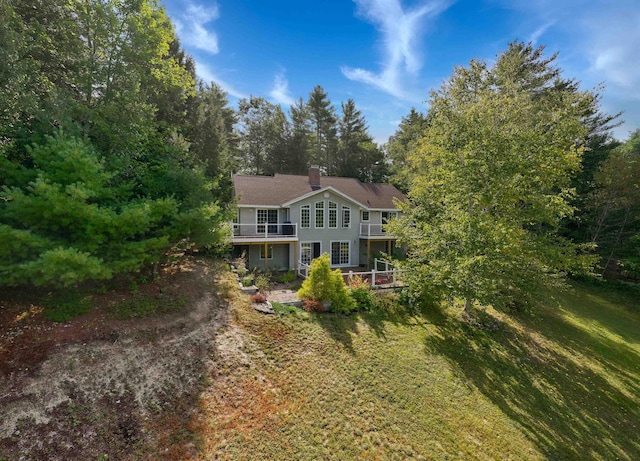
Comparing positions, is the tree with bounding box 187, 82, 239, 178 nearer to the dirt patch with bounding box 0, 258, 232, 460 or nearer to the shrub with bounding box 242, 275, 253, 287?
the shrub with bounding box 242, 275, 253, 287

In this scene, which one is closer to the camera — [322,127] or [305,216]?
[305,216]

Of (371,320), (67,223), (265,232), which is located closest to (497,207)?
(371,320)

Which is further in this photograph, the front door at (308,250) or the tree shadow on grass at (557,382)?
the front door at (308,250)

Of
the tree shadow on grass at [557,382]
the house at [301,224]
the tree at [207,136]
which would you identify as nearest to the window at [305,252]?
the house at [301,224]

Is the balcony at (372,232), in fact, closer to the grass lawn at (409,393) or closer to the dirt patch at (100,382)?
the grass lawn at (409,393)

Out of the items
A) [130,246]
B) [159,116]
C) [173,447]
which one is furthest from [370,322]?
[159,116]

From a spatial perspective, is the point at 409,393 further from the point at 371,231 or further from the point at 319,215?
the point at 371,231

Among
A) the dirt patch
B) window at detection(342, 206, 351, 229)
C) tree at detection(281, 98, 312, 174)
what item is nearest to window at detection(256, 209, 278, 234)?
window at detection(342, 206, 351, 229)
